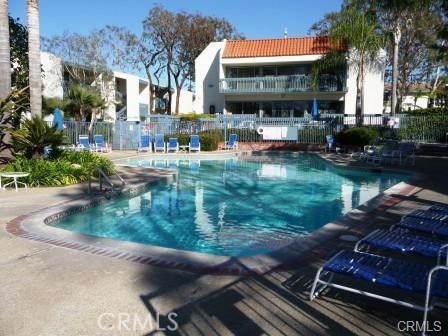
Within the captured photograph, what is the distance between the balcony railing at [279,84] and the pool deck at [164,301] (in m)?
25.6

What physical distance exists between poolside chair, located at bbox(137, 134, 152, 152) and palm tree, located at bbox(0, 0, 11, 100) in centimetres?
1123

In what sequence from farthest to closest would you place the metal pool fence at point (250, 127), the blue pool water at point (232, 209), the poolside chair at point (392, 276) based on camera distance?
the metal pool fence at point (250, 127) < the blue pool water at point (232, 209) < the poolside chair at point (392, 276)

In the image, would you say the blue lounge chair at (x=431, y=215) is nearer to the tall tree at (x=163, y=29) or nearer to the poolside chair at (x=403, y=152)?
the poolside chair at (x=403, y=152)

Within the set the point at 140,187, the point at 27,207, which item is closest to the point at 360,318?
the point at 27,207

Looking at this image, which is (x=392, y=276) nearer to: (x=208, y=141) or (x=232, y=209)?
(x=232, y=209)

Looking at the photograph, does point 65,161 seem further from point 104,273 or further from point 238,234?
point 104,273

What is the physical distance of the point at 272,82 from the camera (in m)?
31.0

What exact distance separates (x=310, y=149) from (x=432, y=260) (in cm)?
1990

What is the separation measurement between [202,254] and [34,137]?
29.1 feet

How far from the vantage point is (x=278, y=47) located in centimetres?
3175

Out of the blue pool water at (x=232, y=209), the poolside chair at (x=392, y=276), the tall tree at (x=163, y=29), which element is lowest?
the blue pool water at (x=232, y=209)

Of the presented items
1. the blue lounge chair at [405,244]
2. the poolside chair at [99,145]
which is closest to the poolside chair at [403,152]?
the blue lounge chair at [405,244]

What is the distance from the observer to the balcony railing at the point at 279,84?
3000 cm

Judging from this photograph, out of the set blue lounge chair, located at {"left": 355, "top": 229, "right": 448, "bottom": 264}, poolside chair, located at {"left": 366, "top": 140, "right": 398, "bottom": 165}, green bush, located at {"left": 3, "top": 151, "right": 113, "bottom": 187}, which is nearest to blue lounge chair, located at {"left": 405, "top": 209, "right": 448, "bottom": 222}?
blue lounge chair, located at {"left": 355, "top": 229, "right": 448, "bottom": 264}
